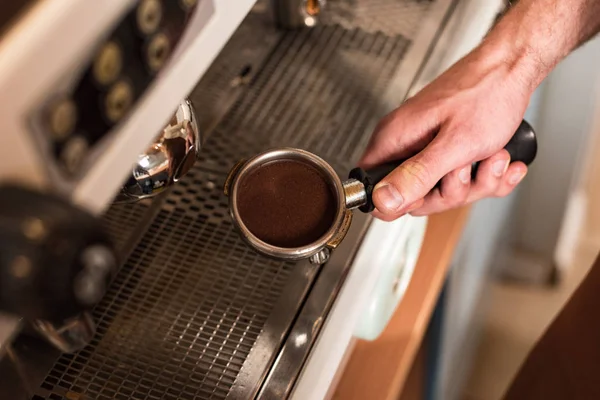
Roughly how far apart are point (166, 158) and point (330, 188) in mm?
134

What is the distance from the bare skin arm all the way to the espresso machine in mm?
61

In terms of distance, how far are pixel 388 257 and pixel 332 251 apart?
62 millimetres

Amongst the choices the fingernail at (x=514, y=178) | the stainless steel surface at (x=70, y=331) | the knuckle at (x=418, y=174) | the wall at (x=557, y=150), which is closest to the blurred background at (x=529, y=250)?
the wall at (x=557, y=150)

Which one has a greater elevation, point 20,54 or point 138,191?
point 20,54

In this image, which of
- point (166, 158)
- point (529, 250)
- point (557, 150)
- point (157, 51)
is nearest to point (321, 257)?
point (166, 158)

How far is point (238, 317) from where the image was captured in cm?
55

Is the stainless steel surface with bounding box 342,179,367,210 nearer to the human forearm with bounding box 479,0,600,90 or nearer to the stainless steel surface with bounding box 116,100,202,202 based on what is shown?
the stainless steel surface with bounding box 116,100,202,202

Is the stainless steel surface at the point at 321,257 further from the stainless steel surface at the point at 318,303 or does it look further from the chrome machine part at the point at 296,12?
the chrome machine part at the point at 296,12

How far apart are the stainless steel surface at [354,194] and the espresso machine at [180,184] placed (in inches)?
3.2

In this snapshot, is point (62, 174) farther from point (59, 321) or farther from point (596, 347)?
point (596, 347)

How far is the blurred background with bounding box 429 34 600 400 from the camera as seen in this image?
1.06 meters

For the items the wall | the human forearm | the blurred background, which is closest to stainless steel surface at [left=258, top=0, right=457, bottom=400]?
the human forearm

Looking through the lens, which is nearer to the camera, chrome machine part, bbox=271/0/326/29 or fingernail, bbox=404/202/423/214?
fingernail, bbox=404/202/423/214

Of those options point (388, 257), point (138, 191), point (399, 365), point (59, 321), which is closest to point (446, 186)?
point (388, 257)
